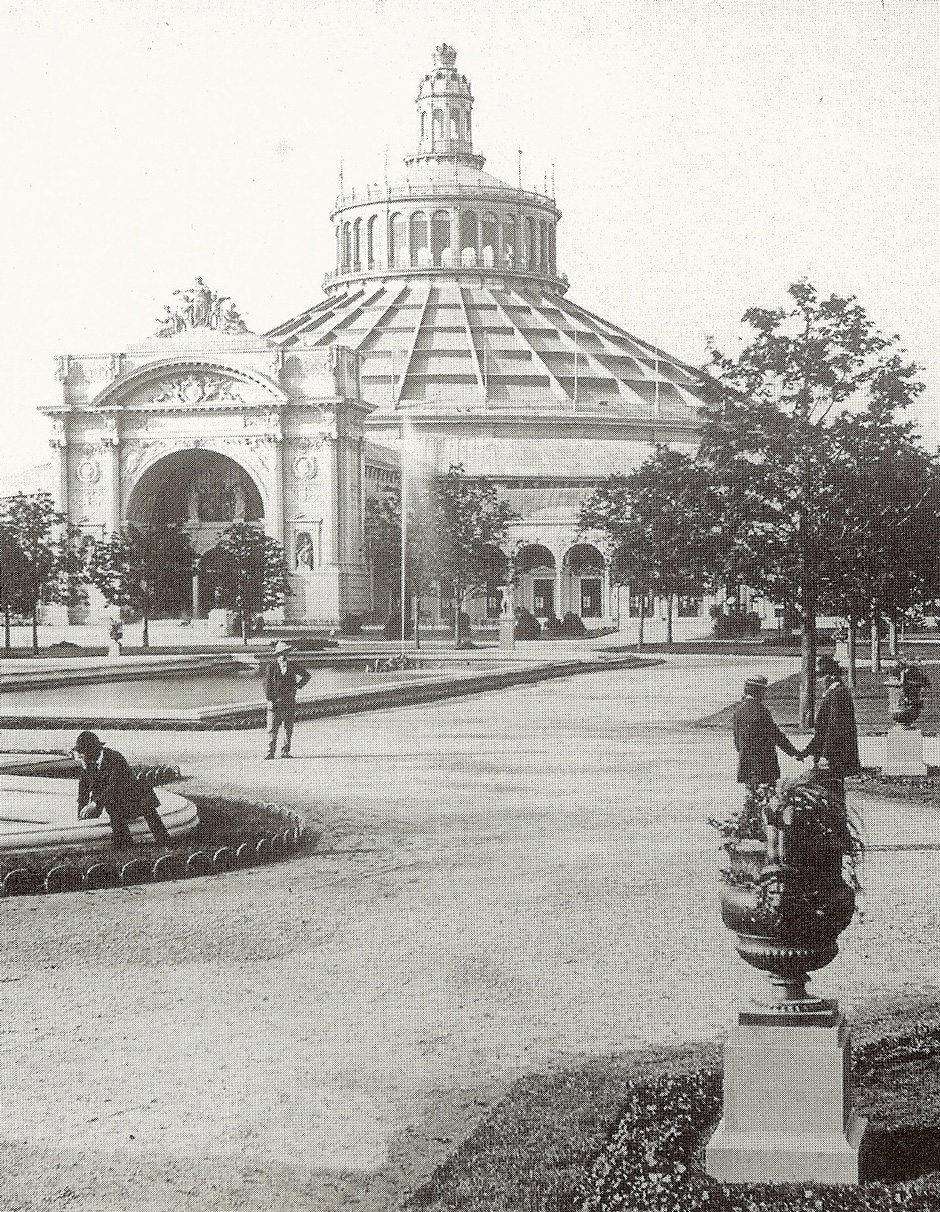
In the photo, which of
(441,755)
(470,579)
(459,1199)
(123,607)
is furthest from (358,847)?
(123,607)

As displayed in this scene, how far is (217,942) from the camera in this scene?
11.5m

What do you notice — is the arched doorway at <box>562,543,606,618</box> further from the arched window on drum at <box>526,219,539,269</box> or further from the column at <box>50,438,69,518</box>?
the arched window on drum at <box>526,219,539,269</box>

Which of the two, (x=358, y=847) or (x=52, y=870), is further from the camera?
(x=358, y=847)

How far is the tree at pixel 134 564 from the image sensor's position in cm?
7164

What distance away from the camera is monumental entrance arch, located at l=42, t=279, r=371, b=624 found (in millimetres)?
92312

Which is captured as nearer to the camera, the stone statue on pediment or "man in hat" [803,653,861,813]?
"man in hat" [803,653,861,813]

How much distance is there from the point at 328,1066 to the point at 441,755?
10.8 metres

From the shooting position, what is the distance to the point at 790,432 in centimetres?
2336

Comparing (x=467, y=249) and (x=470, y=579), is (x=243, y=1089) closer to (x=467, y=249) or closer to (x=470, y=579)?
(x=470, y=579)

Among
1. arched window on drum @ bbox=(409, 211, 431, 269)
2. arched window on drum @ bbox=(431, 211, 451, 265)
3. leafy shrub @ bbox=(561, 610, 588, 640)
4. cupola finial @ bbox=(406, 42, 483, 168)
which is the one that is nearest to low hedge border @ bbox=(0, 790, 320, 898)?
leafy shrub @ bbox=(561, 610, 588, 640)

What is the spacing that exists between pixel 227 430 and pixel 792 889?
3547 inches

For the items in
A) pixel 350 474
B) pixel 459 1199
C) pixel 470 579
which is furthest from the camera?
pixel 350 474

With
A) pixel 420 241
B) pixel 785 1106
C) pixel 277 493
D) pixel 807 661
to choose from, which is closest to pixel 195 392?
pixel 277 493

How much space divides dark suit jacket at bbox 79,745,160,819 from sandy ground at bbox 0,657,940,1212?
1.16m
